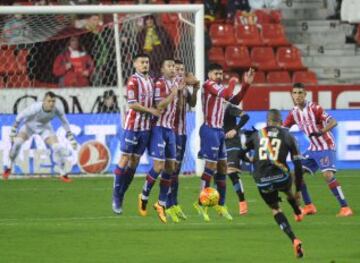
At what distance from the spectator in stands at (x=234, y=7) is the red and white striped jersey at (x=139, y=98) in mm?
11663

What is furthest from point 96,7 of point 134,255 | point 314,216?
point 134,255

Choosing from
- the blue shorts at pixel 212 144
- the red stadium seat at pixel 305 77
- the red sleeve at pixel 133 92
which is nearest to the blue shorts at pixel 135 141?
the red sleeve at pixel 133 92

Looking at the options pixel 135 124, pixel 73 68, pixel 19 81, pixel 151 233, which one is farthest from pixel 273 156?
pixel 73 68

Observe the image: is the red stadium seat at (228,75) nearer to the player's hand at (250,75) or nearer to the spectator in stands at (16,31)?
the spectator in stands at (16,31)

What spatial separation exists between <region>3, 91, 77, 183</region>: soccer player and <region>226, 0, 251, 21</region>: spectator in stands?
269 inches

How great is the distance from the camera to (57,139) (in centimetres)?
2142

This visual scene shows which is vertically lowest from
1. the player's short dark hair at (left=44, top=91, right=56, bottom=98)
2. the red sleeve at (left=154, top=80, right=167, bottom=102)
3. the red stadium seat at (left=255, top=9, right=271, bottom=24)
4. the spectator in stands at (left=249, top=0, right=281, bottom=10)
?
the player's short dark hair at (left=44, top=91, right=56, bottom=98)

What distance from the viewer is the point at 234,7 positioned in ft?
88.8

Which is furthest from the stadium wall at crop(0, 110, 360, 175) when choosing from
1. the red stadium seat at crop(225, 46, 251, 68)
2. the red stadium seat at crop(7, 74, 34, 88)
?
the red stadium seat at crop(225, 46, 251, 68)

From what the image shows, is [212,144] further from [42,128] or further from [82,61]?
[82,61]

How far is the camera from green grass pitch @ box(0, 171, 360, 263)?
38.0 feet

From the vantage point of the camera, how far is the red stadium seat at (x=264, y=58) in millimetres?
26250

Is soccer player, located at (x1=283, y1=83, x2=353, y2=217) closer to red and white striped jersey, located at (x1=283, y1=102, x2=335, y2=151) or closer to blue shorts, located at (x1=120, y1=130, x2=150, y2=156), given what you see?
red and white striped jersey, located at (x1=283, y1=102, x2=335, y2=151)

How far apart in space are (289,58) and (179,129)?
36.5 feet
